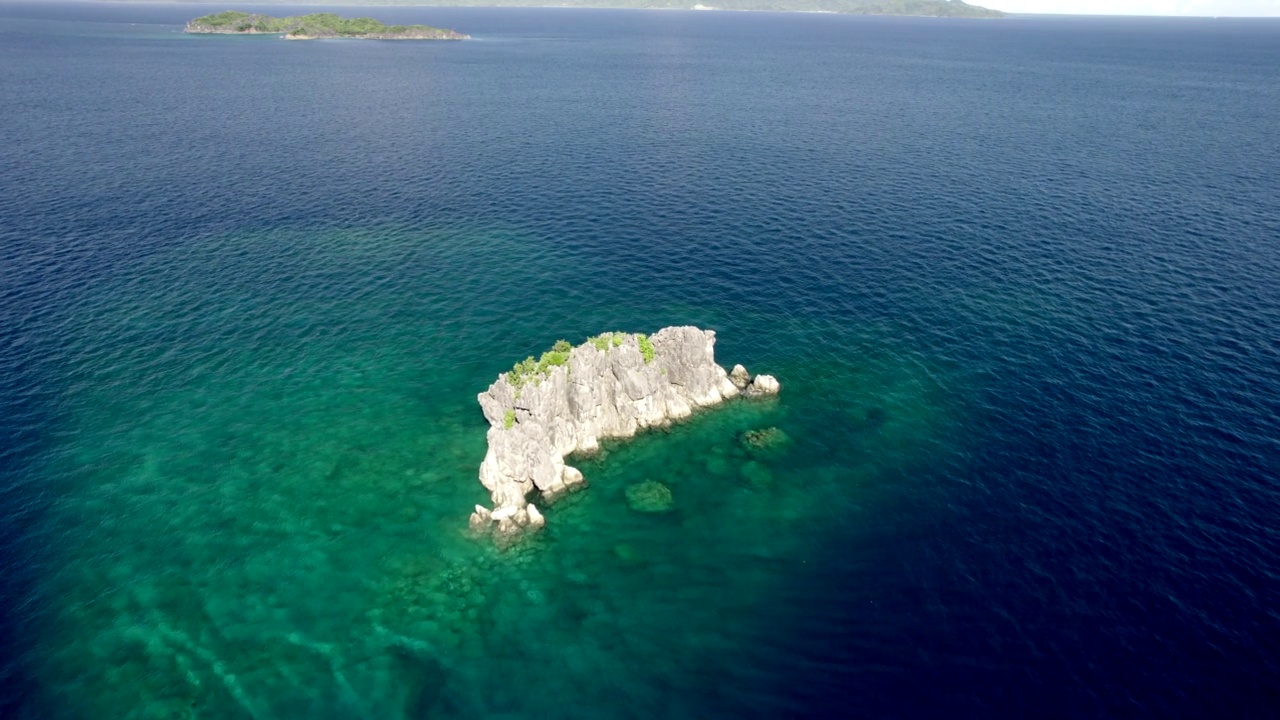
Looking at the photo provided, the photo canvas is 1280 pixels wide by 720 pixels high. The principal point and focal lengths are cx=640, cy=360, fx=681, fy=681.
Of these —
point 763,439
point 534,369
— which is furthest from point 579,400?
point 763,439

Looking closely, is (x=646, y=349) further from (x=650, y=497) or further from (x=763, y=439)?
(x=650, y=497)

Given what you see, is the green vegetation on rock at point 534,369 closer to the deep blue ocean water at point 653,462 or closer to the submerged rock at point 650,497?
the deep blue ocean water at point 653,462

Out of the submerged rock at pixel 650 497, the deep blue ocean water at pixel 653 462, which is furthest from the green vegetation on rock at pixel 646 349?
the submerged rock at pixel 650 497

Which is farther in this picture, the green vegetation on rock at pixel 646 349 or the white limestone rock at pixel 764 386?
the white limestone rock at pixel 764 386

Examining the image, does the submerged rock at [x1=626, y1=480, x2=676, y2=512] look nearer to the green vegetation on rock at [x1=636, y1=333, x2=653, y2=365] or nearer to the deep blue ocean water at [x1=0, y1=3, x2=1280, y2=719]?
the deep blue ocean water at [x1=0, y1=3, x2=1280, y2=719]

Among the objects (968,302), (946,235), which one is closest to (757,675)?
(968,302)

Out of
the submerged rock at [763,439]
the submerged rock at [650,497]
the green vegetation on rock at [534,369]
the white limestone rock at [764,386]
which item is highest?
the green vegetation on rock at [534,369]

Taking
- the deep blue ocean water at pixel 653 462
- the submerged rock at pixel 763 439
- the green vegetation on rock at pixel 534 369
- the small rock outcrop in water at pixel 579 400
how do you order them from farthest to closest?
the submerged rock at pixel 763 439 < the green vegetation on rock at pixel 534 369 < the small rock outcrop in water at pixel 579 400 < the deep blue ocean water at pixel 653 462
